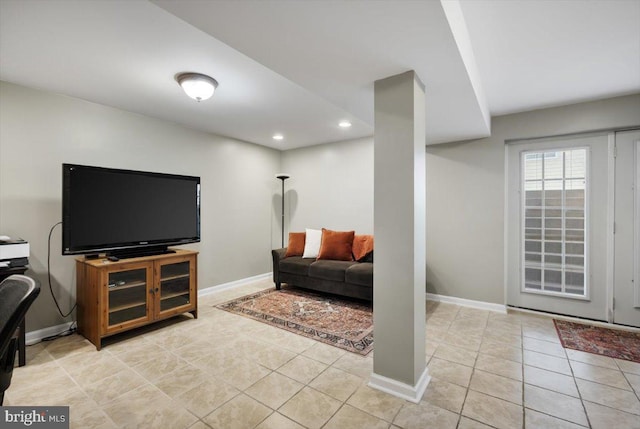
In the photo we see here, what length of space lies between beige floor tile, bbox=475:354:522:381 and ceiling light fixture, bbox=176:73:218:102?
3284mm

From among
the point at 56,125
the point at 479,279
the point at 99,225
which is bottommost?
the point at 479,279

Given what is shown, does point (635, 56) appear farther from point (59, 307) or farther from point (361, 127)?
point (59, 307)

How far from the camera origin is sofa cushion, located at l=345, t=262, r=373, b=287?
12.1 ft

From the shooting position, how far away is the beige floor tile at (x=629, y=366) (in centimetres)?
227

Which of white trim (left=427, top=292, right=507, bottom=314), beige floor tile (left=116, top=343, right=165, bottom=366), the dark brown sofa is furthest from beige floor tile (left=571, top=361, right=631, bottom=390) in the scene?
beige floor tile (left=116, top=343, right=165, bottom=366)

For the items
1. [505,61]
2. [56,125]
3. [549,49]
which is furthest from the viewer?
[56,125]

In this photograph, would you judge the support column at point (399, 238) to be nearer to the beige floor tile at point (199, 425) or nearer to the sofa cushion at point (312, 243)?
the beige floor tile at point (199, 425)

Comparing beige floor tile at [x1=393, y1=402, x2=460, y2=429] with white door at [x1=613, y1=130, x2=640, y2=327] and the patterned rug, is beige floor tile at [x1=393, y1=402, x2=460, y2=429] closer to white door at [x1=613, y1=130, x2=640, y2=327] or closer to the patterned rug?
the patterned rug

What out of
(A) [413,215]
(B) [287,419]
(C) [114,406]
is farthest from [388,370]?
(C) [114,406]

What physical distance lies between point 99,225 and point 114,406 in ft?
5.49

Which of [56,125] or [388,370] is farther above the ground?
[56,125]

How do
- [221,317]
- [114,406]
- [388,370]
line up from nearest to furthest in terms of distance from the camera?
[114,406] < [388,370] < [221,317]

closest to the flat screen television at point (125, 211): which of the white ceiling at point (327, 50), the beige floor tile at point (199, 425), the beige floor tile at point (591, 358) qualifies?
the white ceiling at point (327, 50)

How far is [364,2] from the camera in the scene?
131 centimetres
